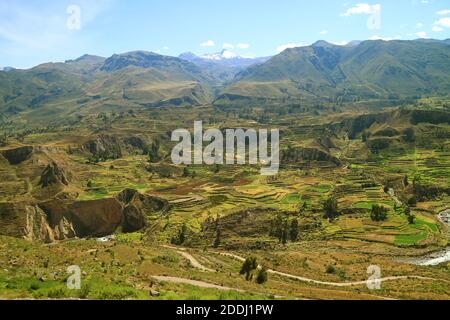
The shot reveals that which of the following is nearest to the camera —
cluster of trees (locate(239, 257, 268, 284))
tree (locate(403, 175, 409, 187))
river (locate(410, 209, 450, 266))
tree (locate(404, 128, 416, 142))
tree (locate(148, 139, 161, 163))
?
cluster of trees (locate(239, 257, 268, 284))

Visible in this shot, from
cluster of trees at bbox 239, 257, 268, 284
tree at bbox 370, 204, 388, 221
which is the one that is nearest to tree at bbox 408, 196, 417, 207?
tree at bbox 370, 204, 388, 221

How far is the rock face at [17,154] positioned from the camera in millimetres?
115444

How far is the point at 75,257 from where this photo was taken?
142 ft

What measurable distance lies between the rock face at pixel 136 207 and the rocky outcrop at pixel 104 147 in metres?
62.6

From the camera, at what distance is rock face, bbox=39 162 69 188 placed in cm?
9925

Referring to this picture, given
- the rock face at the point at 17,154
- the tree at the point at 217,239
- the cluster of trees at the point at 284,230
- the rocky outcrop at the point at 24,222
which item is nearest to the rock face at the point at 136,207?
the rocky outcrop at the point at 24,222

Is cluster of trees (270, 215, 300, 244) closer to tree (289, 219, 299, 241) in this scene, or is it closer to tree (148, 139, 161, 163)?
tree (289, 219, 299, 241)

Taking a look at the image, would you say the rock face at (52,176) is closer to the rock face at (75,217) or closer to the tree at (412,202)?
the rock face at (75,217)

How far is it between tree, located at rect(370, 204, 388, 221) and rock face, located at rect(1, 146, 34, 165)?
84.7 meters

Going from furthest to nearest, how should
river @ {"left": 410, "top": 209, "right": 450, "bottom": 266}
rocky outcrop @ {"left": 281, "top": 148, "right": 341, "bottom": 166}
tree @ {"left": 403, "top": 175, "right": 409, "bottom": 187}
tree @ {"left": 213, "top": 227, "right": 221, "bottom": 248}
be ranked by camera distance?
rocky outcrop @ {"left": 281, "top": 148, "right": 341, "bottom": 166} < tree @ {"left": 403, "top": 175, "right": 409, "bottom": 187} < tree @ {"left": 213, "top": 227, "right": 221, "bottom": 248} < river @ {"left": 410, "top": 209, "right": 450, "bottom": 266}
